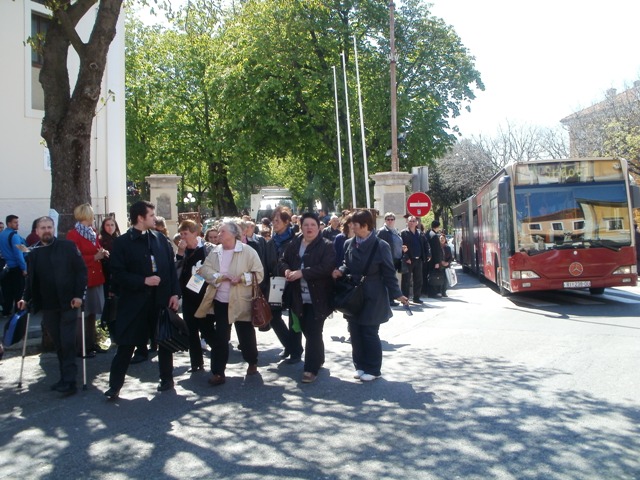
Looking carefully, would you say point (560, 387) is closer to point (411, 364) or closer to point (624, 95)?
point (411, 364)

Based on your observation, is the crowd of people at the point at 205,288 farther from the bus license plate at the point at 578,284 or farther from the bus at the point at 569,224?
the bus license plate at the point at 578,284

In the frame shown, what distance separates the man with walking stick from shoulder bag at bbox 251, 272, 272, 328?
5.76ft

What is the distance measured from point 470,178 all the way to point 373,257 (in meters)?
47.3

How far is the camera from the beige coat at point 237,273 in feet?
24.0

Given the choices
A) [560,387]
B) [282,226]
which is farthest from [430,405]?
[282,226]

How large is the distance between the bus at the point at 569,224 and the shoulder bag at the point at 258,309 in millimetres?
7625

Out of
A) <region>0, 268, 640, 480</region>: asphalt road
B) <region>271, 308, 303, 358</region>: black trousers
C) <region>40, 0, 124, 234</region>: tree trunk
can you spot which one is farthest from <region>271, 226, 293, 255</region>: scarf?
<region>40, 0, 124, 234</region>: tree trunk

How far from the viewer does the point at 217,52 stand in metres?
34.8

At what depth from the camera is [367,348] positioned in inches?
293

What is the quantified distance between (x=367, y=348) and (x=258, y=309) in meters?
1.23

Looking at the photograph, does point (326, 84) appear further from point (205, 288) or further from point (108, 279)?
point (205, 288)

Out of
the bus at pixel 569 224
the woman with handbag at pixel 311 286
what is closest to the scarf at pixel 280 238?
the woman with handbag at pixel 311 286

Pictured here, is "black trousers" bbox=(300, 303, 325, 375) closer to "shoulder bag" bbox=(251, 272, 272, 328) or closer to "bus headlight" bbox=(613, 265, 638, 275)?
"shoulder bag" bbox=(251, 272, 272, 328)

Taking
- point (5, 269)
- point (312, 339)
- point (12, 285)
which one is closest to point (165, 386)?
point (312, 339)
